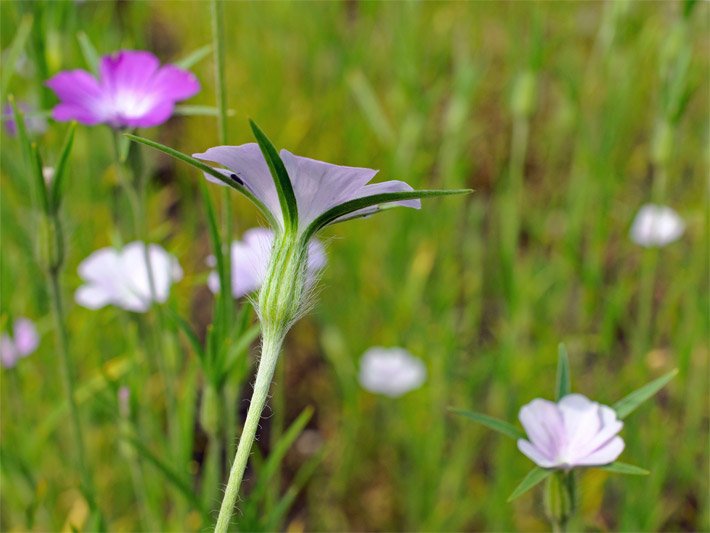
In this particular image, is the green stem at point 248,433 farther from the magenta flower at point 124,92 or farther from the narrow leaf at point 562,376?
the magenta flower at point 124,92

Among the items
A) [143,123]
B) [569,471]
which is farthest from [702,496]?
[143,123]

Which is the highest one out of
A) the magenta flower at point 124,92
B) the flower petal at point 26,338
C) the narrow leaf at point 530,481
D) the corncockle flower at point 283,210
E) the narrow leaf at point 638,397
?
the magenta flower at point 124,92

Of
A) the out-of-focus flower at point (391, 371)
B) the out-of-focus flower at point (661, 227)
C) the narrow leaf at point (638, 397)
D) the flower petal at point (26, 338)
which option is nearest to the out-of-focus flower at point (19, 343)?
the flower petal at point (26, 338)

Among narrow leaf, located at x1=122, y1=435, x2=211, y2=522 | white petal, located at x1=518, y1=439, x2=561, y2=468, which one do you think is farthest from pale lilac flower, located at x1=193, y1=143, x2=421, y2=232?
narrow leaf, located at x1=122, y1=435, x2=211, y2=522

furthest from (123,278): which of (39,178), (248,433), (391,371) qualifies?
(248,433)

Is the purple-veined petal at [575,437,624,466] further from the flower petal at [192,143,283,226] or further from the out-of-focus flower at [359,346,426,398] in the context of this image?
the out-of-focus flower at [359,346,426,398]

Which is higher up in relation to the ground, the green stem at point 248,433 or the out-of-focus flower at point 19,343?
the green stem at point 248,433
